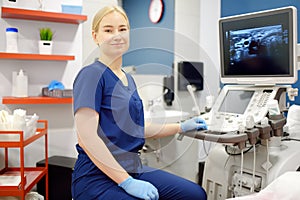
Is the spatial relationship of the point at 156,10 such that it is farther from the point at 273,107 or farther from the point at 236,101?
the point at 273,107

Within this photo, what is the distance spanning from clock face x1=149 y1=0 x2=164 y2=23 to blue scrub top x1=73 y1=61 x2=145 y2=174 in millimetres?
2544

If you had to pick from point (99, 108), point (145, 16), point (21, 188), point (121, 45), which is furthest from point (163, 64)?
point (145, 16)

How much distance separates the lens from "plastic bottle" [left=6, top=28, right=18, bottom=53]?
2.25m

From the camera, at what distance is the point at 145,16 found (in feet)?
12.9

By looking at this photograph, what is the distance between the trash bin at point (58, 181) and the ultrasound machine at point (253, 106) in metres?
0.98

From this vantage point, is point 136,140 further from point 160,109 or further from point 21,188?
point 160,109

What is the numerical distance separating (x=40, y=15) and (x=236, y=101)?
4.92 feet

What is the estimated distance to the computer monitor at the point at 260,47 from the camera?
1591 millimetres

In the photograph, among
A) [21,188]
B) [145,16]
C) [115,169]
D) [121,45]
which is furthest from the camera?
[145,16]

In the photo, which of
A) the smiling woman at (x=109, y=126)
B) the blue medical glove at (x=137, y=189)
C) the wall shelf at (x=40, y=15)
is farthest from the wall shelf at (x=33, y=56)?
the blue medical glove at (x=137, y=189)

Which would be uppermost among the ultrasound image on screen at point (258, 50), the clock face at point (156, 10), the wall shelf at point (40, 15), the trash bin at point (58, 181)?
the clock face at point (156, 10)

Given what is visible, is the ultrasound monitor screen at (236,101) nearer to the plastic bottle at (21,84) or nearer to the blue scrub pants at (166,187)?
the blue scrub pants at (166,187)

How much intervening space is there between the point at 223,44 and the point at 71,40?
127cm

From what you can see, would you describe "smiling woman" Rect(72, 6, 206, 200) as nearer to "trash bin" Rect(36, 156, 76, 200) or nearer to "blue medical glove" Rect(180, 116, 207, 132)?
"blue medical glove" Rect(180, 116, 207, 132)
